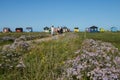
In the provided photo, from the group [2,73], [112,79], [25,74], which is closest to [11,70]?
[2,73]

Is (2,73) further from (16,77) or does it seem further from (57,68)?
(57,68)

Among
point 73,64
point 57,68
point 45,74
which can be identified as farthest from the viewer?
point 57,68

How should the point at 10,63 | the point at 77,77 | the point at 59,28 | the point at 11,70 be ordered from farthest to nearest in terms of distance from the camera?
the point at 59,28 → the point at 10,63 → the point at 11,70 → the point at 77,77

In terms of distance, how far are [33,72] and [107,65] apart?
2.35 m

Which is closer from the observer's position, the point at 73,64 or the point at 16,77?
the point at 73,64

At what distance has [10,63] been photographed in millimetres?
10891

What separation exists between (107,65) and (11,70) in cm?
348

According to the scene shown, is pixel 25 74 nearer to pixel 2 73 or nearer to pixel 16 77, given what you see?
pixel 16 77

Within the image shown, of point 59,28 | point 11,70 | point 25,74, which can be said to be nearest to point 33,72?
point 25,74

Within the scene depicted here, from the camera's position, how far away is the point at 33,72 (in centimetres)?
937

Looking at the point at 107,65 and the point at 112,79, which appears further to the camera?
the point at 107,65

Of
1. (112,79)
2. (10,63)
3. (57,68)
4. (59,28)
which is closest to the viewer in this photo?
(112,79)

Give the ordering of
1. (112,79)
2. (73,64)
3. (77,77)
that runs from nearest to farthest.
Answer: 1. (112,79)
2. (77,77)
3. (73,64)

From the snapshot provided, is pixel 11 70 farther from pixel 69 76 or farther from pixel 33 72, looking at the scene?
pixel 69 76
